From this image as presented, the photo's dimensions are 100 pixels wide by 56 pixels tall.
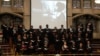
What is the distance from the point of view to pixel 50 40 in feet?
75.8

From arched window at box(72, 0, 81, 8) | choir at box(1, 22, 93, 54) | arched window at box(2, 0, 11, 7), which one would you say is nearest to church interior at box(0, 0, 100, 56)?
choir at box(1, 22, 93, 54)

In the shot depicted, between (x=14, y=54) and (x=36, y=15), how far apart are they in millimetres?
6384

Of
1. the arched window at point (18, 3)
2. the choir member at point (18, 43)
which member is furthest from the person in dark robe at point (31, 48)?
the arched window at point (18, 3)

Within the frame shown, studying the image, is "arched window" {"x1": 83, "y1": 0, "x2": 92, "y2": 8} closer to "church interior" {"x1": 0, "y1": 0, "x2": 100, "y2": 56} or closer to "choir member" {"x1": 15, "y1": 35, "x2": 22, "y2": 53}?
"church interior" {"x1": 0, "y1": 0, "x2": 100, "y2": 56}

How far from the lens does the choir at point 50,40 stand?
22172 mm

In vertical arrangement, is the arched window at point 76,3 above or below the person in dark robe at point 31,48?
above

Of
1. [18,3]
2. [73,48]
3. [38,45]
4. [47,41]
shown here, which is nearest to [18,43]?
[38,45]

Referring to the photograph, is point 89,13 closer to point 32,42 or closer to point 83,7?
point 83,7

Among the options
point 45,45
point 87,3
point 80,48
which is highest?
point 87,3

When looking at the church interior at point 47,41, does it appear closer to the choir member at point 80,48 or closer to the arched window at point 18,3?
the choir member at point 80,48

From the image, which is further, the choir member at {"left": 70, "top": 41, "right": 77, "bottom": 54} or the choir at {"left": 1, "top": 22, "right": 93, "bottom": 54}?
the choir member at {"left": 70, "top": 41, "right": 77, "bottom": 54}

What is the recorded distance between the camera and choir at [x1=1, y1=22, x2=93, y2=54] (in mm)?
22172

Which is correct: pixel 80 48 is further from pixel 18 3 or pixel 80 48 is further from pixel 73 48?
pixel 18 3

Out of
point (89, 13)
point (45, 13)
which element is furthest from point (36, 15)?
point (89, 13)
